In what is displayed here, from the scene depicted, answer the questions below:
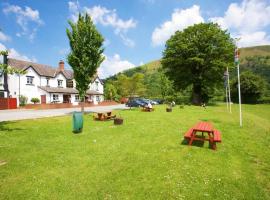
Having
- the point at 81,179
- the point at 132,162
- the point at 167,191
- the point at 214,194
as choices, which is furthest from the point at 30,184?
the point at 214,194

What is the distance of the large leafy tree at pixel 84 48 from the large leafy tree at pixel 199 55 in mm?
24743

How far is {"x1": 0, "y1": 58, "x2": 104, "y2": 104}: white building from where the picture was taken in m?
40.4

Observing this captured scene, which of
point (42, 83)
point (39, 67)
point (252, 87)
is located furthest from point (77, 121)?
point (252, 87)

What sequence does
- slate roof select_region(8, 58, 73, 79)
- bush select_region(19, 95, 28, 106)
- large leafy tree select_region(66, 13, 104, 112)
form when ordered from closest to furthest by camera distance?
large leafy tree select_region(66, 13, 104, 112), bush select_region(19, 95, 28, 106), slate roof select_region(8, 58, 73, 79)

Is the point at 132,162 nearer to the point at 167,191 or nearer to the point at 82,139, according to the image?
the point at 167,191

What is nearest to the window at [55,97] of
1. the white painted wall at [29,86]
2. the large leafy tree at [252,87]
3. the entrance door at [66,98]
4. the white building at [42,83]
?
the white building at [42,83]

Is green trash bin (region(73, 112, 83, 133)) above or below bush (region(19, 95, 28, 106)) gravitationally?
below

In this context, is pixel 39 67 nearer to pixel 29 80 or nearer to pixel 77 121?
pixel 29 80

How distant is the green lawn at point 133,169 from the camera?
5430 mm

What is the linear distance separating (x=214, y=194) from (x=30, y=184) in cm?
532

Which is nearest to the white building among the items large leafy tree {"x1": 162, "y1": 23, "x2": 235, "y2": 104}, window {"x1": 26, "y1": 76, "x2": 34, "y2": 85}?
window {"x1": 26, "y1": 76, "x2": 34, "y2": 85}

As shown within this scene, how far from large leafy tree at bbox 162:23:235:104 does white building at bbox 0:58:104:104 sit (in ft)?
64.4

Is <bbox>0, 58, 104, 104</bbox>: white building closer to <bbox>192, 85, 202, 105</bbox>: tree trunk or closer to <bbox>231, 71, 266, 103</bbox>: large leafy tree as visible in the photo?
<bbox>192, 85, 202, 105</bbox>: tree trunk

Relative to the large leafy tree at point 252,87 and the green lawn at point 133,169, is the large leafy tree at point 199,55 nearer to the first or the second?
the large leafy tree at point 252,87
